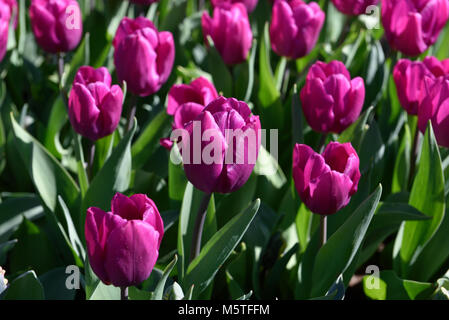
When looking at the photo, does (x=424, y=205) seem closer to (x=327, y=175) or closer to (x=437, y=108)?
(x=437, y=108)

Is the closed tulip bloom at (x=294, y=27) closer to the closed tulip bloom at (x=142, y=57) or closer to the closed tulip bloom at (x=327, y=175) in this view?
the closed tulip bloom at (x=142, y=57)

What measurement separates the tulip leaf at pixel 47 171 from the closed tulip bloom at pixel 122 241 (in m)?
0.46

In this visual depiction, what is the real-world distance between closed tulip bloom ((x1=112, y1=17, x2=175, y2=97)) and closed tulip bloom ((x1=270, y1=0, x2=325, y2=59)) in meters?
0.38

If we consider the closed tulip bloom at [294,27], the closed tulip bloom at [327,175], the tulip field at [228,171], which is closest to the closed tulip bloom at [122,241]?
the tulip field at [228,171]

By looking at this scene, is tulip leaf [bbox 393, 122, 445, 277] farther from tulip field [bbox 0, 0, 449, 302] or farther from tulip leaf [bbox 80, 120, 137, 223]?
tulip leaf [bbox 80, 120, 137, 223]

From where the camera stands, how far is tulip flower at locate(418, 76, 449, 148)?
3.89 feet

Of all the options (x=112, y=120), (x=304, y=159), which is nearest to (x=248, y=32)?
(x=112, y=120)

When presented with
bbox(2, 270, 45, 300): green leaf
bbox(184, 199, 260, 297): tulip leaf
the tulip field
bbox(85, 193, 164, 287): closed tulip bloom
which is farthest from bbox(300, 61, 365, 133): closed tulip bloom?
bbox(2, 270, 45, 300): green leaf

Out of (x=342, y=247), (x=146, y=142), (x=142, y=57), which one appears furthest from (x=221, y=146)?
(x=146, y=142)

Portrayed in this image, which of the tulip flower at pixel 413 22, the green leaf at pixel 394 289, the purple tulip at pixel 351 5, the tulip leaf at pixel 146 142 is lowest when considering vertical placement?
the green leaf at pixel 394 289

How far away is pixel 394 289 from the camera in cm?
128

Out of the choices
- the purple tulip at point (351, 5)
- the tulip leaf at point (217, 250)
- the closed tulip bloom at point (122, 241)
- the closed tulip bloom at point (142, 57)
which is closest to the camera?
the closed tulip bloom at point (122, 241)

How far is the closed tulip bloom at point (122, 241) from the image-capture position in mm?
859
